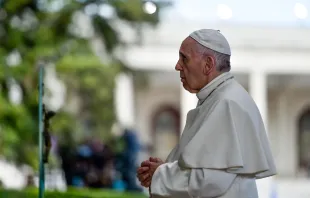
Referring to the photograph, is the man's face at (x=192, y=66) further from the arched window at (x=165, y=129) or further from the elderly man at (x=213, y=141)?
the arched window at (x=165, y=129)

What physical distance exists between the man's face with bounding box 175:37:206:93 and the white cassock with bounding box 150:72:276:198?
0.8 inches

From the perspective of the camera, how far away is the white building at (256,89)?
12.1 metres

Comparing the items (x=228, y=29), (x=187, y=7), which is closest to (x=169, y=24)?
(x=228, y=29)

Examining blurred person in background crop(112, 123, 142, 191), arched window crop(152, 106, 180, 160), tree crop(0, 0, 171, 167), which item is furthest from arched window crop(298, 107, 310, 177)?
tree crop(0, 0, 171, 167)

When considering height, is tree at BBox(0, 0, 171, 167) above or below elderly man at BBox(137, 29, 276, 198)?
above

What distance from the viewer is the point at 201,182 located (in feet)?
4.85

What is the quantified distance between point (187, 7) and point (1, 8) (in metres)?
3.13

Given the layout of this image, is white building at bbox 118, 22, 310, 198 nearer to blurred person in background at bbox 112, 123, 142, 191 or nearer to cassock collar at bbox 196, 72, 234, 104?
blurred person in background at bbox 112, 123, 142, 191

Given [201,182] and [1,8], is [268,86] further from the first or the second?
[201,182]

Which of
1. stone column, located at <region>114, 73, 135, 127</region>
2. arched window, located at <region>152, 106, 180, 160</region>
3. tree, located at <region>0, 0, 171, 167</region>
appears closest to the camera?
tree, located at <region>0, 0, 171, 167</region>

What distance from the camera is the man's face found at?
1.56 meters

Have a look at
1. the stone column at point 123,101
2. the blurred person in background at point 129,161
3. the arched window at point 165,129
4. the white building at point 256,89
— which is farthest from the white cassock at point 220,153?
the arched window at point 165,129

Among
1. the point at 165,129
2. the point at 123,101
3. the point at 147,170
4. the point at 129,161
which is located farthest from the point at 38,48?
the point at 165,129

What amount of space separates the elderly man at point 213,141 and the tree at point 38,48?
4.98 m
